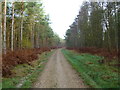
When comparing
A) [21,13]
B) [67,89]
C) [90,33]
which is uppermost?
[21,13]

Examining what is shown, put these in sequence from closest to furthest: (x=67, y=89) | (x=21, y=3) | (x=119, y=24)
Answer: (x=67, y=89), (x=21, y=3), (x=119, y=24)

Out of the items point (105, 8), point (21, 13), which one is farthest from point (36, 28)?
point (105, 8)

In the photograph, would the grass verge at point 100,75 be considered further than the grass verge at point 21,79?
No

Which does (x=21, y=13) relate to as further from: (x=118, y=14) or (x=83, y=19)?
(x=83, y=19)

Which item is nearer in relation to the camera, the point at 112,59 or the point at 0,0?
the point at 112,59

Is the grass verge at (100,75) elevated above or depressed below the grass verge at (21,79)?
above

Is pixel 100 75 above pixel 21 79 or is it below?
above

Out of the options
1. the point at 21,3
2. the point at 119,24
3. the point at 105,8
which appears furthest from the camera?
the point at 119,24

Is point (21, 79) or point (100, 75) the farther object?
point (100, 75)

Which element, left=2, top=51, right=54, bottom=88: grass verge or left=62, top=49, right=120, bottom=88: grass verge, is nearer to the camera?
left=62, top=49, right=120, bottom=88: grass verge

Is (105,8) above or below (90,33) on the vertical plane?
above

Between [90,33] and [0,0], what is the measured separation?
24.9 m

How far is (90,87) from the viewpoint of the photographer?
7.69 metres

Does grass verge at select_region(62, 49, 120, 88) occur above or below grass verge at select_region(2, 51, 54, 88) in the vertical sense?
above
